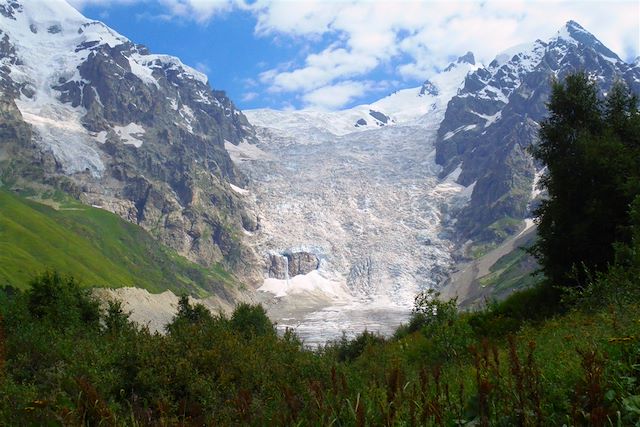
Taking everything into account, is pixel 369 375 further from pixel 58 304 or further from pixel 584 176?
pixel 58 304

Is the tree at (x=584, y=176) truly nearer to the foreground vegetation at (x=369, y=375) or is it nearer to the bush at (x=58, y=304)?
the foreground vegetation at (x=369, y=375)

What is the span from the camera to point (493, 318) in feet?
87.6

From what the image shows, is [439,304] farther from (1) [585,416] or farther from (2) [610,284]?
(1) [585,416]

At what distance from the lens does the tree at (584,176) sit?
28.7m

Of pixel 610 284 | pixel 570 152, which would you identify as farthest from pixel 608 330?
pixel 570 152

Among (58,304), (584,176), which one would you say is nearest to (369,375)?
(584,176)

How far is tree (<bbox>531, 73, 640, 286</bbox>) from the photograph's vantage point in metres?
28.7

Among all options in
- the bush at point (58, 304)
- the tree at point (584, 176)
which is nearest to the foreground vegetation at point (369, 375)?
the tree at point (584, 176)

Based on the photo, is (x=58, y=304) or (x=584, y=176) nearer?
(x=584, y=176)

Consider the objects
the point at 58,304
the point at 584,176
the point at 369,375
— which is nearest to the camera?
the point at 369,375

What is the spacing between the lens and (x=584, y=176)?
31.0m

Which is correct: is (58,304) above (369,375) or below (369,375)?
above

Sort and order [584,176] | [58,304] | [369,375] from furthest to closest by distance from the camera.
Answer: [58,304] < [584,176] < [369,375]

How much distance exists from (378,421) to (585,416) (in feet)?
8.30
